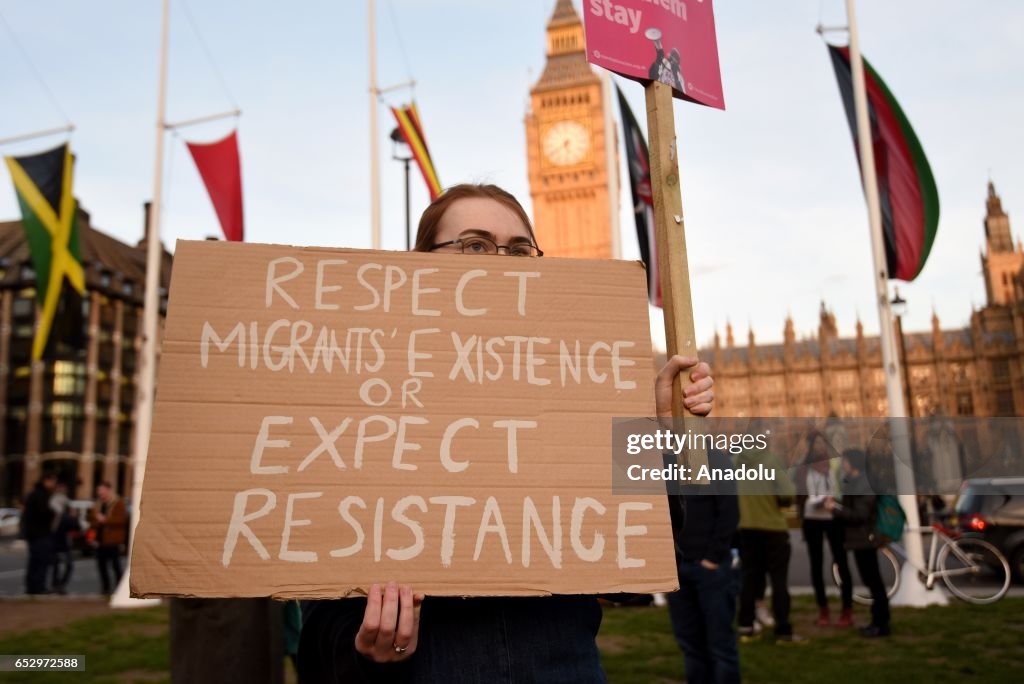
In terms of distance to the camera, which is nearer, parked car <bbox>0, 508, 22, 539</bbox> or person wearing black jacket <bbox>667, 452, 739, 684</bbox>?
person wearing black jacket <bbox>667, 452, 739, 684</bbox>

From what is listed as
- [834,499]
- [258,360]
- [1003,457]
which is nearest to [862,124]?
[834,499]

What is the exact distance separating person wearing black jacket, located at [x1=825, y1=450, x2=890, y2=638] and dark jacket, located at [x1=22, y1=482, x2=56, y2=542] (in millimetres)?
11219

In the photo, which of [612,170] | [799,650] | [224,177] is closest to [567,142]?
[612,170]

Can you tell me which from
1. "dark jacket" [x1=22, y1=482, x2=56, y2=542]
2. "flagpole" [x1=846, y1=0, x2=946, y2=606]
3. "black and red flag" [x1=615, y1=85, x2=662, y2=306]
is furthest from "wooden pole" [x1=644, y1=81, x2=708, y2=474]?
"dark jacket" [x1=22, y1=482, x2=56, y2=542]

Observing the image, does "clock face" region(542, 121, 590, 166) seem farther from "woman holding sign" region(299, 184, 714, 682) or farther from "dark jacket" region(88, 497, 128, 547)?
"woman holding sign" region(299, 184, 714, 682)

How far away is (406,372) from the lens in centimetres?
190

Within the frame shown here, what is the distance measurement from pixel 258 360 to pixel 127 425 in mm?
66970

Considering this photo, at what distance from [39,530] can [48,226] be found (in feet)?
15.8

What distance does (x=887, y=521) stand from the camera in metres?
8.02

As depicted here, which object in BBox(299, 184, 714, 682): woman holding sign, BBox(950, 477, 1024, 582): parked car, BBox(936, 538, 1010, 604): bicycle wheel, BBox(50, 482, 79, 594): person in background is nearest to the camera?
BBox(299, 184, 714, 682): woman holding sign

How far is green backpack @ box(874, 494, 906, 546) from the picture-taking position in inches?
312

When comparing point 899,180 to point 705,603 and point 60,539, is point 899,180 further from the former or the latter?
point 60,539

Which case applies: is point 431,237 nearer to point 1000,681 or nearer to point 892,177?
point 1000,681

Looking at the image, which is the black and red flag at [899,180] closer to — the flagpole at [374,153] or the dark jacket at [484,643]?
the flagpole at [374,153]
